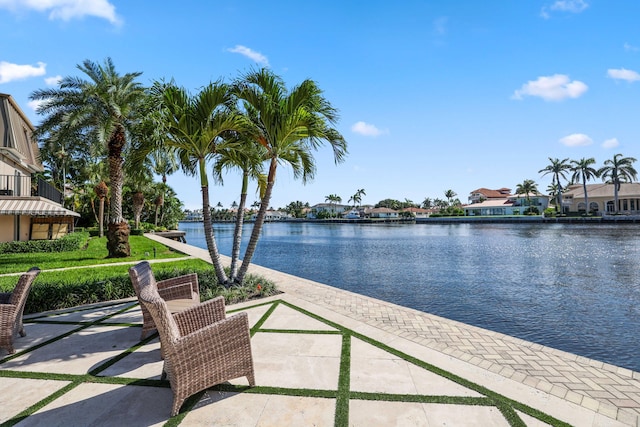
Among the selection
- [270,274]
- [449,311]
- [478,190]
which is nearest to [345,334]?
[449,311]

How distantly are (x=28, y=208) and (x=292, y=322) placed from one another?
55.2 feet

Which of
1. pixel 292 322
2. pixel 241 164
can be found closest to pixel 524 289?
pixel 292 322

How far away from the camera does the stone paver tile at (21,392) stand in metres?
3.24

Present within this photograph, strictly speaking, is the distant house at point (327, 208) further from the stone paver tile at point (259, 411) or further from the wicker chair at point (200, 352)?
the stone paver tile at point (259, 411)

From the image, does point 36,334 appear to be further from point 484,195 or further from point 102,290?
point 484,195

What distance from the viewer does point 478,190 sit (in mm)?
120938

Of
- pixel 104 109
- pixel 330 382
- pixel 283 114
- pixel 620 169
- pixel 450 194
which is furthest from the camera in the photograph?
pixel 450 194

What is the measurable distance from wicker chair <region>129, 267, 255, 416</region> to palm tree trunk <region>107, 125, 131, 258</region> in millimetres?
12049

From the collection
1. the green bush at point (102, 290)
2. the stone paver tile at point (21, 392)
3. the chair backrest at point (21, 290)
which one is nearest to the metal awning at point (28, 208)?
the green bush at point (102, 290)

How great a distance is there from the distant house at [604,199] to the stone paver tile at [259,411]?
3216 inches

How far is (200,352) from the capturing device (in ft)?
10.7

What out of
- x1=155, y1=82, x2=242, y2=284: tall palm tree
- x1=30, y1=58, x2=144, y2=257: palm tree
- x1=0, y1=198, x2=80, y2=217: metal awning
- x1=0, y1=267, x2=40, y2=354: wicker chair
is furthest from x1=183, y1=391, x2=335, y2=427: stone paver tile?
x1=0, y1=198, x2=80, y2=217: metal awning

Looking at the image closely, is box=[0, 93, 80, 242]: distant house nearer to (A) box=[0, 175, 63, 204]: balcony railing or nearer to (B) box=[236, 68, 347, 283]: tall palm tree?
(A) box=[0, 175, 63, 204]: balcony railing

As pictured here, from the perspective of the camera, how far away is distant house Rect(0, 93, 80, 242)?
16.2 meters
